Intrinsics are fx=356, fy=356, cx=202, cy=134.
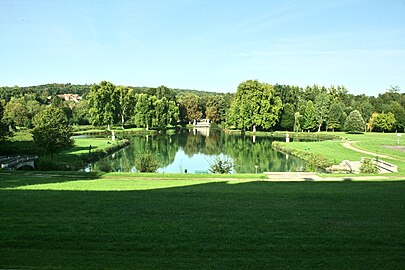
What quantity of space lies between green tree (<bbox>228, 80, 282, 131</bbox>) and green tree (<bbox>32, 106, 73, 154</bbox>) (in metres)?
51.6

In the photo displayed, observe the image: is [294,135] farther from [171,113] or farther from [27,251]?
[27,251]

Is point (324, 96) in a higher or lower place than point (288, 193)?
higher

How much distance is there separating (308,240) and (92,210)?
236 inches

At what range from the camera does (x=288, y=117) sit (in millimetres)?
81812

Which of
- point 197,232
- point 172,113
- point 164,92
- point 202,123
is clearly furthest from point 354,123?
point 197,232

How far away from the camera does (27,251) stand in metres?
6.92

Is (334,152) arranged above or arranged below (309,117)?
below

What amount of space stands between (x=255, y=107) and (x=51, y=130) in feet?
178

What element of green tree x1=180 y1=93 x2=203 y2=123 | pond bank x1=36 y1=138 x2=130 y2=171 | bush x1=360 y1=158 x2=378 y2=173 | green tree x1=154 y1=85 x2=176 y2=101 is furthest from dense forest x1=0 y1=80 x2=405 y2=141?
bush x1=360 y1=158 x2=378 y2=173

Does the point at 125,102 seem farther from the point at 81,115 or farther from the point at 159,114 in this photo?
the point at 81,115

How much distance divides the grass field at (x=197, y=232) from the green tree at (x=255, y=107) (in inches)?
2613

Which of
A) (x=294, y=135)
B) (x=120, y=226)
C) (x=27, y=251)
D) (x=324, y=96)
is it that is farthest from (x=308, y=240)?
(x=324, y=96)

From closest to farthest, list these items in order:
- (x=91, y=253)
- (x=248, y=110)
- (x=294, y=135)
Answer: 1. (x=91, y=253)
2. (x=294, y=135)
3. (x=248, y=110)

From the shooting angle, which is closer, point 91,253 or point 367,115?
point 91,253
